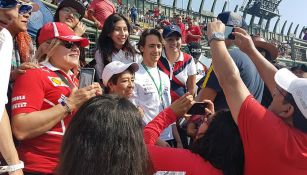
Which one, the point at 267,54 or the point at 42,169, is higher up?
the point at 267,54

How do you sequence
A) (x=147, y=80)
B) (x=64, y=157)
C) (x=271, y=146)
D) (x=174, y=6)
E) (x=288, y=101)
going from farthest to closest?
(x=174, y=6) < (x=147, y=80) < (x=288, y=101) < (x=271, y=146) < (x=64, y=157)

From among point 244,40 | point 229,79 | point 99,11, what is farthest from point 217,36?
point 99,11

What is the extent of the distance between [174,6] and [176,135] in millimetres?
33324

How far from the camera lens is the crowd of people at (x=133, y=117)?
1312mm

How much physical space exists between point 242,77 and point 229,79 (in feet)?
3.18

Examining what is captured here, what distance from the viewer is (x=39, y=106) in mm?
2203

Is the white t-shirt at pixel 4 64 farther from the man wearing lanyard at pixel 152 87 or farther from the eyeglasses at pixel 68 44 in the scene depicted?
the man wearing lanyard at pixel 152 87

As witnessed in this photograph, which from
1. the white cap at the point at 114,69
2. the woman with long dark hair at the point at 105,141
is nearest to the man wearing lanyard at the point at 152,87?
the white cap at the point at 114,69

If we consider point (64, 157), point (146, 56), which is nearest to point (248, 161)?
point (64, 157)

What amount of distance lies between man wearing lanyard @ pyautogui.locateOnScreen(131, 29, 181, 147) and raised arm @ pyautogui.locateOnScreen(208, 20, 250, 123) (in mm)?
1280

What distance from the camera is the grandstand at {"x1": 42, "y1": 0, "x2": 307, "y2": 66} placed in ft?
34.8

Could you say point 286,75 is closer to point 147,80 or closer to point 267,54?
point 147,80

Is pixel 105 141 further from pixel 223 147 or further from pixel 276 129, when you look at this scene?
pixel 276 129

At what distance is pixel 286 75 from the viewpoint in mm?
1991
